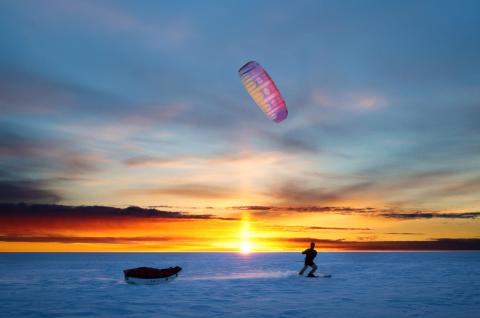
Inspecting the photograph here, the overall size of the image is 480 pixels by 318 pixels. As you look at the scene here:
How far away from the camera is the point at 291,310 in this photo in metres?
17.5

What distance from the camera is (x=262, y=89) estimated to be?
20.0 m

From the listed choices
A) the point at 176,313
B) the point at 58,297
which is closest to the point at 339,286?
the point at 176,313

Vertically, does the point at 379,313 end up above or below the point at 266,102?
below

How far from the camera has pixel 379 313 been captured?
659 inches

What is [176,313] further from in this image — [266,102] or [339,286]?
[339,286]

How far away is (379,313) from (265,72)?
33.1ft

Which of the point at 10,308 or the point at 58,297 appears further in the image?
the point at 58,297

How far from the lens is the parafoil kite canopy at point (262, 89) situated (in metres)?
20.0

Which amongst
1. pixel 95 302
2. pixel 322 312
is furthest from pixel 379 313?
pixel 95 302

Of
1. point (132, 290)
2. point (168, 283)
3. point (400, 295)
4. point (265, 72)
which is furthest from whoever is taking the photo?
point (168, 283)

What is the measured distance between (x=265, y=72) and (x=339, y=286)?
13551 millimetres

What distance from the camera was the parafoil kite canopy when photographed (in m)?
20.0

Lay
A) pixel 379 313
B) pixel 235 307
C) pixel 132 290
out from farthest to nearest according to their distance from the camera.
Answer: pixel 132 290 < pixel 235 307 < pixel 379 313

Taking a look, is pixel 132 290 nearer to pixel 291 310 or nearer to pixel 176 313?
pixel 176 313
